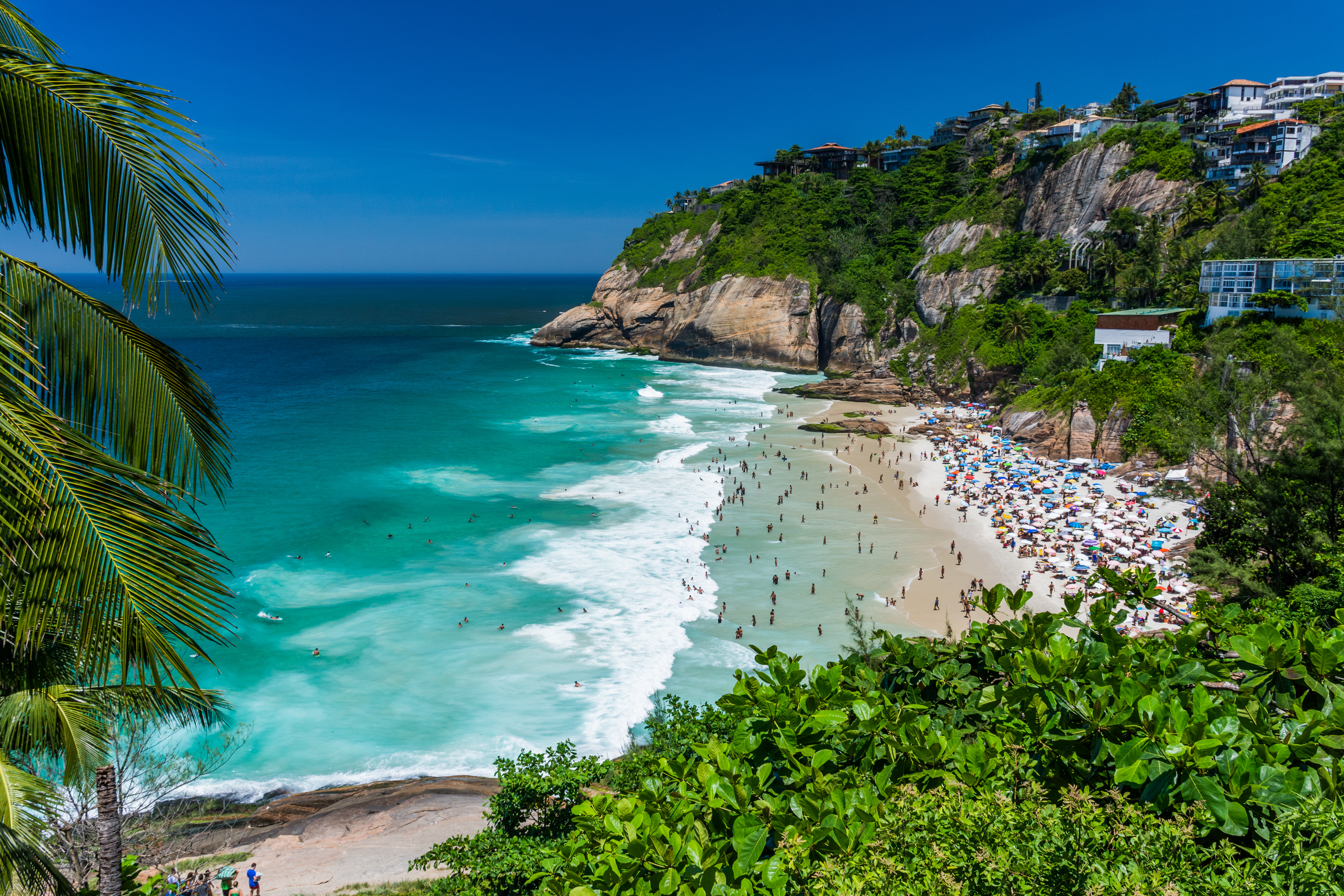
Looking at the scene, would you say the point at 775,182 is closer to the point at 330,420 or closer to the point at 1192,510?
the point at 330,420

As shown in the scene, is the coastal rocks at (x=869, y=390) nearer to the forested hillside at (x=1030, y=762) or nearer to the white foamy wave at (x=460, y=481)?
the white foamy wave at (x=460, y=481)

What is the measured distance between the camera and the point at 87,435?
3.37 meters

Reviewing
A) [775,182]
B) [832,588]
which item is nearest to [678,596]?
[832,588]

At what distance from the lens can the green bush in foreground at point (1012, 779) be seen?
3.28 meters

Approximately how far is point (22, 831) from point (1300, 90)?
91.1m

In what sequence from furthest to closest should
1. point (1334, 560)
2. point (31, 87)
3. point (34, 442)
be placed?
point (1334, 560)
point (31, 87)
point (34, 442)

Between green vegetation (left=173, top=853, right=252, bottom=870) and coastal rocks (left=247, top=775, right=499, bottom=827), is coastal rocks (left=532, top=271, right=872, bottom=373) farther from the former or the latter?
green vegetation (left=173, top=853, right=252, bottom=870)

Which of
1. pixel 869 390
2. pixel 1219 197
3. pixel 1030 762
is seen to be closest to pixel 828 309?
pixel 869 390

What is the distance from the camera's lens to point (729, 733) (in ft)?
24.2

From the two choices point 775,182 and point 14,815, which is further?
point 775,182

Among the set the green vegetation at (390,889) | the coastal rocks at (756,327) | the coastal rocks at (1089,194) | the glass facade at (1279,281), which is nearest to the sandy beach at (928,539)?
the green vegetation at (390,889)

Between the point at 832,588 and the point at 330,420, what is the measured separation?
44.8m

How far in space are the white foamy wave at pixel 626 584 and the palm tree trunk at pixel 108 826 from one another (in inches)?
473

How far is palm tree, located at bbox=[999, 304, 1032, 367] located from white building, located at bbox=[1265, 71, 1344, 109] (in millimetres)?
34239
